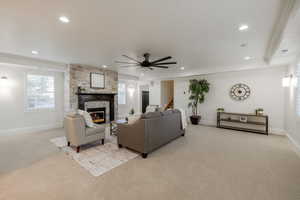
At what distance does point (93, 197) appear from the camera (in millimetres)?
1706

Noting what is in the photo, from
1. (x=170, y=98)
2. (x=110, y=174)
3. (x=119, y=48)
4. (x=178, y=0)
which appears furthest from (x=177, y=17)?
(x=170, y=98)

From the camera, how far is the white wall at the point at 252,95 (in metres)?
4.62

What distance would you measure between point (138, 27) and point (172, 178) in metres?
2.84

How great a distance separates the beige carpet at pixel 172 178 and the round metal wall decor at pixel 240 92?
2.58 m

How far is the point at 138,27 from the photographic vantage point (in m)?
2.44

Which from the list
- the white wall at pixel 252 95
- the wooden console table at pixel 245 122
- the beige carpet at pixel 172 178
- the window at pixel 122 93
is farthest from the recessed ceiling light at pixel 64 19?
the wooden console table at pixel 245 122

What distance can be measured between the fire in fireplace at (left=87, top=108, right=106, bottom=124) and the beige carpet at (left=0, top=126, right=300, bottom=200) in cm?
288

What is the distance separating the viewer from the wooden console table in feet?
15.6

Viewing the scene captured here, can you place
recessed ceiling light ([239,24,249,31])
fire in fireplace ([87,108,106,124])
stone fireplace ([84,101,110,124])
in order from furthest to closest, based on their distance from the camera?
fire in fireplace ([87,108,106,124]) < stone fireplace ([84,101,110,124]) < recessed ceiling light ([239,24,249,31])

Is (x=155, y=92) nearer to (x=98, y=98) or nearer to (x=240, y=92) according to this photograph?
(x=98, y=98)

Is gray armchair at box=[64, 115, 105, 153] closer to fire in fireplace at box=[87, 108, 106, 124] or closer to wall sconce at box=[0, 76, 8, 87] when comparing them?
fire in fireplace at box=[87, 108, 106, 124]

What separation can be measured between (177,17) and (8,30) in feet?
11.2

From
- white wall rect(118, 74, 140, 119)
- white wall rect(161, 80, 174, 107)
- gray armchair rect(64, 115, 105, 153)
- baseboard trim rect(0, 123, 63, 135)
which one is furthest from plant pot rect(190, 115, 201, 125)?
baseboard trim rect(0, 123, 63, 135)

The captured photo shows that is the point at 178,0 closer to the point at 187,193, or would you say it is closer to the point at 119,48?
the point at 119,48
